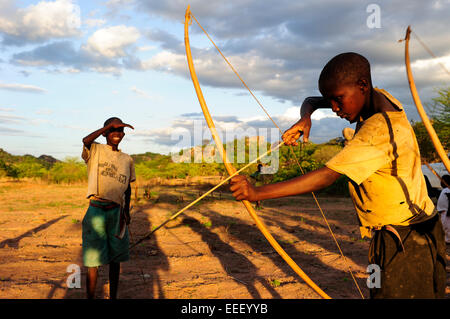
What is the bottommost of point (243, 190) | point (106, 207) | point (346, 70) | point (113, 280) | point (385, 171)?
point (113, 280)

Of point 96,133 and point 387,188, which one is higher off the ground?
point 96,133

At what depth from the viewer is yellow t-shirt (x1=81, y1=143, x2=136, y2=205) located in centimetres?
392

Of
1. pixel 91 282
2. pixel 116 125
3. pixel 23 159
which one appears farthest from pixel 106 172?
pixel 23 159

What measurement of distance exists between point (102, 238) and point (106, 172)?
70 centimetres

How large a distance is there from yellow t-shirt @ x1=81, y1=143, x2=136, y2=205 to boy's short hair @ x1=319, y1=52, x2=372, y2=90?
2772 millimetres

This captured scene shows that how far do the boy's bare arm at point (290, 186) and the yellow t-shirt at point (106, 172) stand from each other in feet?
8.33

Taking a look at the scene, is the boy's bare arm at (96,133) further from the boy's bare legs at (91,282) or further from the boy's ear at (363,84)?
the boy's ear at (363,84)

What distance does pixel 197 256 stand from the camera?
6.48 meters

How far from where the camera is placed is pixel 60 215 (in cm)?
1070

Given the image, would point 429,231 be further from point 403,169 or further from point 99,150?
point 99,150

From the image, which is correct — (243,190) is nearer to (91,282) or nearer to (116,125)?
(116,125)

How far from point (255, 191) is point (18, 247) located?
6.82 meters

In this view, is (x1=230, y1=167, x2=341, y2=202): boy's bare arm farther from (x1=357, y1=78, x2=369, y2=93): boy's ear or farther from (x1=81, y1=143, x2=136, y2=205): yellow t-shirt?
(x1=81, y1=143, x2=136, y2=205): yellow t-shirt

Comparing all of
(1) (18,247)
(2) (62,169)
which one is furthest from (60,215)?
(2) (62,169)
